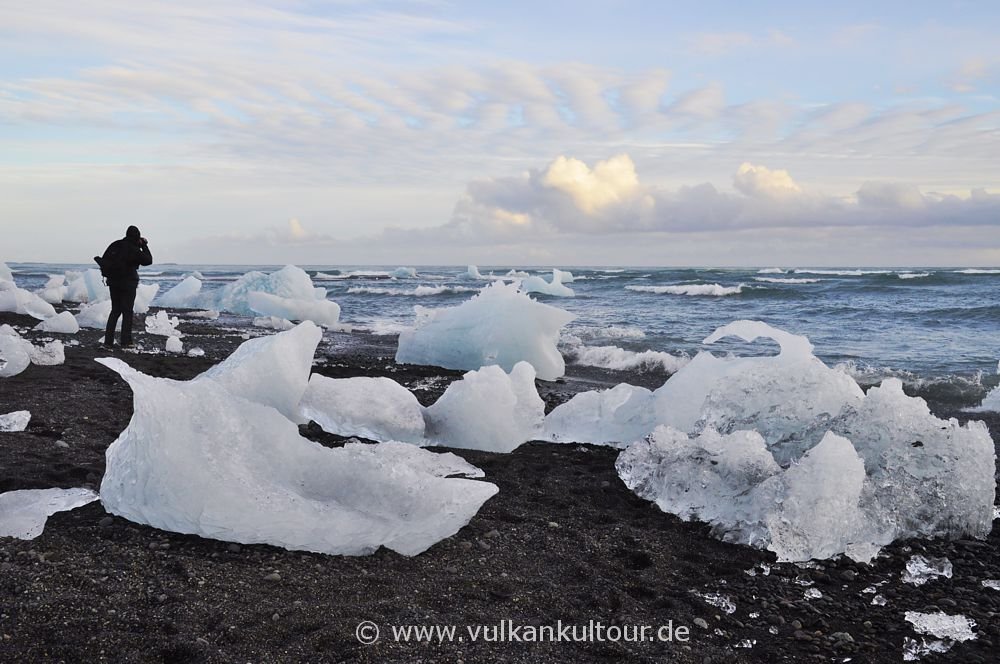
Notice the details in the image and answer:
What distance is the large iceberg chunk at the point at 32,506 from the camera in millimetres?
2482

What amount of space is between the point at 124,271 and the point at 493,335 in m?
4.54

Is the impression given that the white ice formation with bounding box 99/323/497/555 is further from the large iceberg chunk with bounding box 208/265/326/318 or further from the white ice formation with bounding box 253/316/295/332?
the large iceberg chunk with bounding box 208/265/326/318

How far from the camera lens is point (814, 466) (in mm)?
3219

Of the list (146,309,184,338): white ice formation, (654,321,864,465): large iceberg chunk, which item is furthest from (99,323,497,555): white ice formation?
(146,309,184,338): white ice formation

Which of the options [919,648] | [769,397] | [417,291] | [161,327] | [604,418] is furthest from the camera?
[417,291]

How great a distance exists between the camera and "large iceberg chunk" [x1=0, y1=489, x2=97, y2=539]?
248 centimetres

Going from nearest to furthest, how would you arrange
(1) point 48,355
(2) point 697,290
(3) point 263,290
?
(1) point 48,355 < (3) point 263,290 < (2) point 697,290

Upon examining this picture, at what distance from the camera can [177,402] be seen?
2.80 m

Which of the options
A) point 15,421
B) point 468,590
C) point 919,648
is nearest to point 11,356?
point 15,421

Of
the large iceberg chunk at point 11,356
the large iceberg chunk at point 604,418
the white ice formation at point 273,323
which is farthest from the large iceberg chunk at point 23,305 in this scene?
the large iceberg chunk at point 604,418

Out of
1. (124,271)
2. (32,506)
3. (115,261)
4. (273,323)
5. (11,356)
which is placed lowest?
(273,323)

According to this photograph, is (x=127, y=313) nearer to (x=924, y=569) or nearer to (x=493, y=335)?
(x=493, y=335)

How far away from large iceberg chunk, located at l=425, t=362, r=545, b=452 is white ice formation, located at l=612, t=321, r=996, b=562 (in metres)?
0.88

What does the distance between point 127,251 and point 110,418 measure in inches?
175
